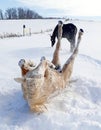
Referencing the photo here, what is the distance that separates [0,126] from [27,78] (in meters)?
0.77

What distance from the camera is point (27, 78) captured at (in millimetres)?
4570

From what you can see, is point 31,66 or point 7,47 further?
point 7,47

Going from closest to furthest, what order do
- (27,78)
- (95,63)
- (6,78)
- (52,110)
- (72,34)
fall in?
(27,78), (52,110), (6,78), (95,63), (72,34)

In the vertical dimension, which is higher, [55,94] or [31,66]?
[31,66]

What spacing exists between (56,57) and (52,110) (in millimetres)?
1728

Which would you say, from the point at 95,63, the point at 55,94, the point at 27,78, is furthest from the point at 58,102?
the point at 95,63

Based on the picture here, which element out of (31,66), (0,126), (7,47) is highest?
(31,66)

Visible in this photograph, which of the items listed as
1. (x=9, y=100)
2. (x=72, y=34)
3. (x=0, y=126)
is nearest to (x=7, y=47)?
(x=72, y=34)

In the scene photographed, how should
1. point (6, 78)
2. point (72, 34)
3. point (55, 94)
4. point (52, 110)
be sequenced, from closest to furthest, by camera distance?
point (52, 110) → point (55, 94) → point (6, 78) → point (72, 34)

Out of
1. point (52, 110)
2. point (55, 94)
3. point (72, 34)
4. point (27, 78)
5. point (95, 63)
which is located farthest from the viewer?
point (72, 34)

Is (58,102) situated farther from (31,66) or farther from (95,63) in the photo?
(95,63)

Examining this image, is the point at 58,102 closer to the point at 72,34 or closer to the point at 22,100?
the point at 22,100

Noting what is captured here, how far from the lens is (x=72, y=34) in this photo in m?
12.2

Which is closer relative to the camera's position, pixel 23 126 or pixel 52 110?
pixel 23 126
